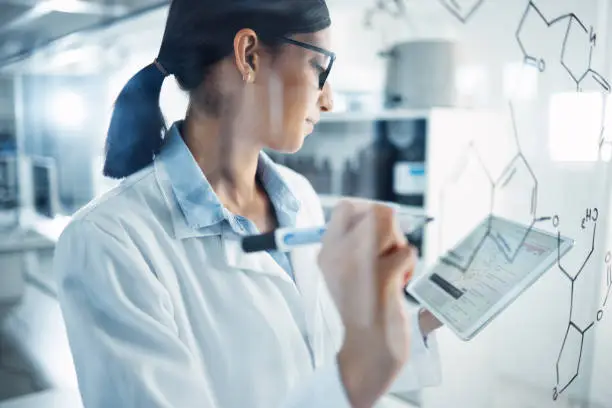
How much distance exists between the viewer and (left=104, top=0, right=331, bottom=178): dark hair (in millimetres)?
437

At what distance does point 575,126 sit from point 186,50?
1.66 ft

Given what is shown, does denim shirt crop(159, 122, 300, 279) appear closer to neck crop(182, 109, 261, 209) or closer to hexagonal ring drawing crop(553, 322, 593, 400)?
neck crop(182, 109, 261, 209)

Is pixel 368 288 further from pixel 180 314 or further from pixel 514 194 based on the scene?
pixel 514 194

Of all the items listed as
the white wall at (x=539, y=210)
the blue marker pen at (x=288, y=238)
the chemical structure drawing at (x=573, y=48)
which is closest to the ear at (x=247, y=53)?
the blue marker pen at (x=288, y=238)

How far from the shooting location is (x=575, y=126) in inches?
27.1

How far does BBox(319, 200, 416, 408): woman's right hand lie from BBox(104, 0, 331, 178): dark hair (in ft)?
0.53

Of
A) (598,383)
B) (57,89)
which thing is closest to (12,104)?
(57,89)

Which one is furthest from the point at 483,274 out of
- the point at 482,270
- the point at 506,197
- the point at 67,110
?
the point at 67,110

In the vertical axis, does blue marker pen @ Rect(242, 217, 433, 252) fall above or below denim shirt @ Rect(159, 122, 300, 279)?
below

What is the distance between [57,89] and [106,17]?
0.08 m

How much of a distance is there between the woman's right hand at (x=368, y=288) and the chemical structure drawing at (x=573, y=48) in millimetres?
357

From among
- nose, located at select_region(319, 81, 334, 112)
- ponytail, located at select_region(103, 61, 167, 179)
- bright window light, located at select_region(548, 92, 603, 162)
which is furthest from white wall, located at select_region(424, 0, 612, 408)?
ponytail, located at select_region(103, 61, 167, 179)

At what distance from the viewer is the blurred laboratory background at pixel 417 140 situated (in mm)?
503

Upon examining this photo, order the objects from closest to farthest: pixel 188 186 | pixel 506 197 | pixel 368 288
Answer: pixel 368 288, pixel 188 186, pixel 506 197
